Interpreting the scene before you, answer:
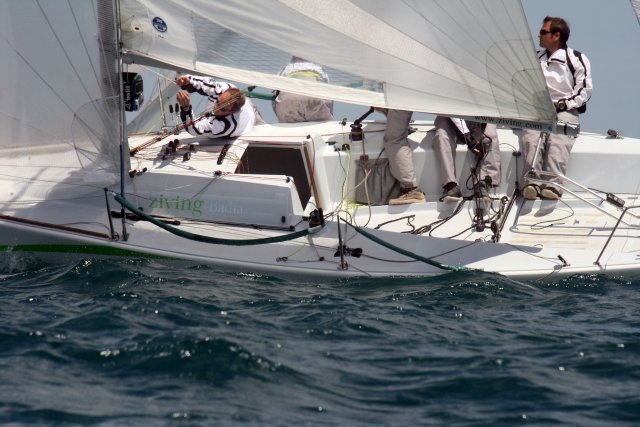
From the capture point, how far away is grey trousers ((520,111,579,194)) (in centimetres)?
963

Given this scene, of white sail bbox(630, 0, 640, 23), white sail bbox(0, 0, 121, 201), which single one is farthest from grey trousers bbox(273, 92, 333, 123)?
white sail bbox(630, 0, 640, 23)

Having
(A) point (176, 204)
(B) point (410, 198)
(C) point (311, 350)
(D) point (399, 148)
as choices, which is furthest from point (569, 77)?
(C) point (311, 350)

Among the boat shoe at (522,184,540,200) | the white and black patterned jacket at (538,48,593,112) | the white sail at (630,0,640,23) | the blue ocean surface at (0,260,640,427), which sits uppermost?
the white sail at (630,0,640,23)

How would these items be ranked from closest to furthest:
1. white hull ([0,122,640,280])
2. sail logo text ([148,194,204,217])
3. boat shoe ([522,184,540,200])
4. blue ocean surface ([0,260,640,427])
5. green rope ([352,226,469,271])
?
blue ocean surface ([0,260,640,427]) < green rope ([352,226,469,271]) < white hull ([0,122,640,280]) < sail logo text ([148,194,204,217]) < boat shoe ([522,184,540,200])

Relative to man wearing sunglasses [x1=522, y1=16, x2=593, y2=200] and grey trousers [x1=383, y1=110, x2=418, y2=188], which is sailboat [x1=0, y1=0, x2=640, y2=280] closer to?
grey trousers [x1=383, y1=110, x2=418, y2=188]

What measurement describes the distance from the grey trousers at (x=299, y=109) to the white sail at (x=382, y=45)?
2.65m

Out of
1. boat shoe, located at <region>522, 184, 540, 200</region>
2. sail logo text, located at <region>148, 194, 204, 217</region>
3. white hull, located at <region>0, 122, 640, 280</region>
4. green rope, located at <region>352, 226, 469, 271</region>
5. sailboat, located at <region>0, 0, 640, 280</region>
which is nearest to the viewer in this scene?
sailboat, located at <region>0, 0, 640, 280</region>

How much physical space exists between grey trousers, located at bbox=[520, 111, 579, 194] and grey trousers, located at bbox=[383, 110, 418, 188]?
3.42ft

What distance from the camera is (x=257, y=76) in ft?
27.6

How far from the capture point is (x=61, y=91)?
27.7ft

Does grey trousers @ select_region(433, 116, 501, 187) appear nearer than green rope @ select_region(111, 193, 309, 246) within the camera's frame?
No

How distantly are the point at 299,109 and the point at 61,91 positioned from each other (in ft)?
10.5

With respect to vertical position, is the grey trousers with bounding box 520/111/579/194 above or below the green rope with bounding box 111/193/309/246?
above

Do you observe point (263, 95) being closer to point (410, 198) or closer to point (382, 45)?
point (410, 198)
